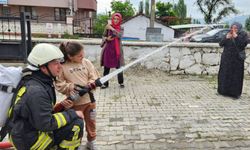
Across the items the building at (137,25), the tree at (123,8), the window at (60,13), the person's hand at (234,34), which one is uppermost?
the tree at (123,8)

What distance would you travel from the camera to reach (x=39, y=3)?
33.9 metres

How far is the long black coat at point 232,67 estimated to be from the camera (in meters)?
6.13

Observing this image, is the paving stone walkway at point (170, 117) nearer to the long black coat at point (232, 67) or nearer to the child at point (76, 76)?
the long black coat at point (232, 67)

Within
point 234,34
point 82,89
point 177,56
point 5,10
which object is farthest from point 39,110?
point 5,10

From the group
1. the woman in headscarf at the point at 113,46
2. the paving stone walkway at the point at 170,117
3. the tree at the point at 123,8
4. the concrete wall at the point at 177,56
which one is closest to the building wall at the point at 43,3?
the tree at the point at 123,8

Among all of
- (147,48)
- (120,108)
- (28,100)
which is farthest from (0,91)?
(147,48)

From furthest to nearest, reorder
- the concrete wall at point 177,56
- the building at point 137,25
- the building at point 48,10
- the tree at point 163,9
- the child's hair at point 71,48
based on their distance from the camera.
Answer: the tree at point 163,9, the building at point 48,10, the building at point 137,25, the concrete wall at point 177,56, the child's hair at point 71,48

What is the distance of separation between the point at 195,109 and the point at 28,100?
387cm

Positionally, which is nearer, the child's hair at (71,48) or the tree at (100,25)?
the child's hair at (71,48)

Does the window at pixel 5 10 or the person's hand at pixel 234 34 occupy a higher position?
the window at pixel 5 10

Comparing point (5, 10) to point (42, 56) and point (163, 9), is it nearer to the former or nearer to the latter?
point (163, 9)

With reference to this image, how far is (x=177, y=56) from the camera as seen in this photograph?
8492mm

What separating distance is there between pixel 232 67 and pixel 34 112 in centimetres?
498

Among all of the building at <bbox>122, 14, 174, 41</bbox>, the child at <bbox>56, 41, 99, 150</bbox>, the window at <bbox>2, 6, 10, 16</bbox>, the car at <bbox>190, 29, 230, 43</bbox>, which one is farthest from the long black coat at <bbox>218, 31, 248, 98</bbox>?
the window at <bbox>2, 6, 10, 16</bbox>
